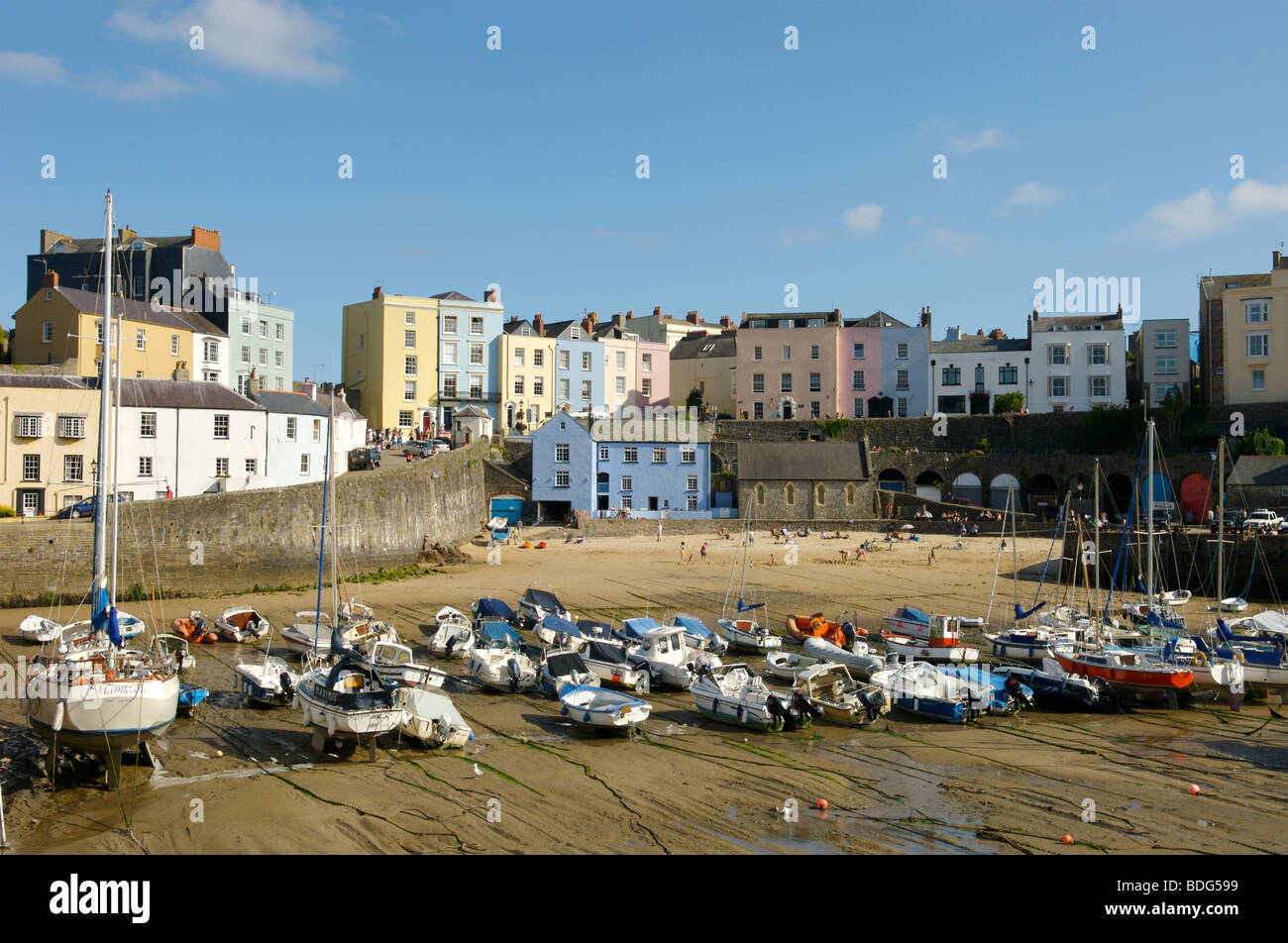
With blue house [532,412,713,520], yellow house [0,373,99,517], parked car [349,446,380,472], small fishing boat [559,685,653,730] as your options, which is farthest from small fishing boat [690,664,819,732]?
blue house [532,412,713,520]

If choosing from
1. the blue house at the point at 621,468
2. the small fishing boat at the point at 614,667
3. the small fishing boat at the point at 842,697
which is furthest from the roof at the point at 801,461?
the small fishing boat at the point at 842,697

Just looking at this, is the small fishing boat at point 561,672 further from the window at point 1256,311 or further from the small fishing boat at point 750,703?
the window at point 1256,311

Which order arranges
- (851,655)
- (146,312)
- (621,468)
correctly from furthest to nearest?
1. (621,468)
2. (146,312)
3. (851,655)

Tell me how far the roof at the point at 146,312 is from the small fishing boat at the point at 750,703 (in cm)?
3335

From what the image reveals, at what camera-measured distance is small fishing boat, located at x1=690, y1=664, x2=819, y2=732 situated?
20.0 metres

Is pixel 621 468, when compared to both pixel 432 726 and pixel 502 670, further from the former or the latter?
pixel 432 726

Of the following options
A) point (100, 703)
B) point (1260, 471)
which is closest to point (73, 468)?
point (100, 703)

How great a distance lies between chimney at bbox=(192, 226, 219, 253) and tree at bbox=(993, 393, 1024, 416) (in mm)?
50192

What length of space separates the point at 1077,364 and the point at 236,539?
51.8 meters

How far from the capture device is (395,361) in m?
62.7

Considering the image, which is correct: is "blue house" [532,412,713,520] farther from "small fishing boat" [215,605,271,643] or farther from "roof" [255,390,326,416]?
"small fishing boat" [215,605,271,643]

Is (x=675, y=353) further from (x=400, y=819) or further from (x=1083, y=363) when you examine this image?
(x=400, y=819)

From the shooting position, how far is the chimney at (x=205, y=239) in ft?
197
